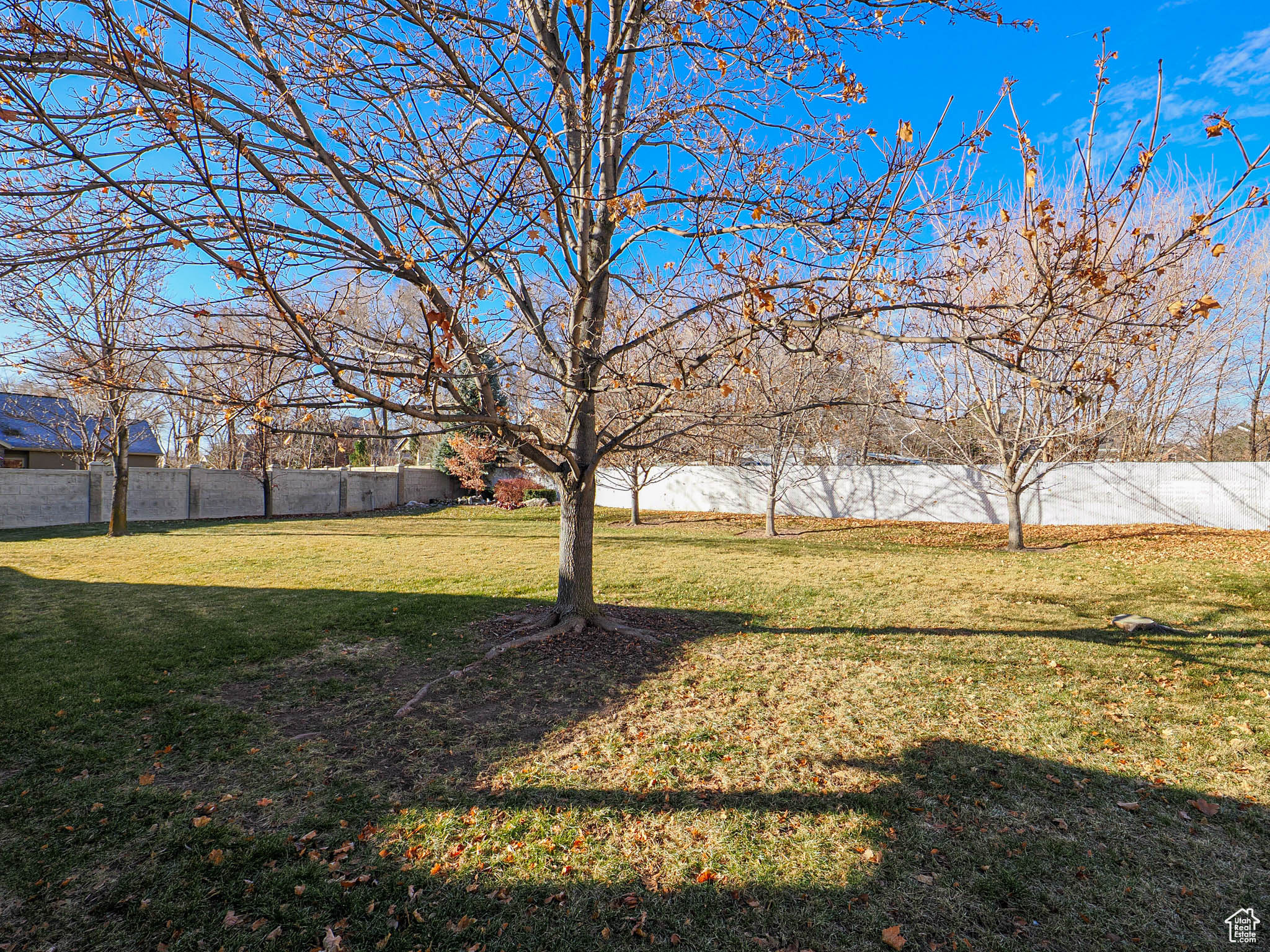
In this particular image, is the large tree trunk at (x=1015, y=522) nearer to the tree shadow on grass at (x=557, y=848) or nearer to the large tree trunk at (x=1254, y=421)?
the tree shadow on grass at (x=557, y=848)

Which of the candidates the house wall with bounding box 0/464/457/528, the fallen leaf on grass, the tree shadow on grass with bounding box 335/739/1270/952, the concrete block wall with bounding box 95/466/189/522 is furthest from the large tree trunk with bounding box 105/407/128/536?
the fallen leaf on grass

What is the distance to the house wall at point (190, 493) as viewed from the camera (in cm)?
1581

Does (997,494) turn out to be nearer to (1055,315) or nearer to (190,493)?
(1055,315)

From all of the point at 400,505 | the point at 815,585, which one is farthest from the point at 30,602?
the point at 400,505

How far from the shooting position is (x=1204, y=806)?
3184mm

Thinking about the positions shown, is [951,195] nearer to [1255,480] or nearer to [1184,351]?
[1255,480]

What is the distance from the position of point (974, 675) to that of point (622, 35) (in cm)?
617

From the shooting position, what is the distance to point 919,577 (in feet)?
30.4

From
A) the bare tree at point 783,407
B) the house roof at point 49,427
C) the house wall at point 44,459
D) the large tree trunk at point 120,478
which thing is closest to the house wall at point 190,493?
the house roof at point 49,427

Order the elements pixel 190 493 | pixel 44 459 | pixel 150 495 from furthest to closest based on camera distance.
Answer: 1. pixel 44 459
2. pixel 190 493
3. pixel 150 495

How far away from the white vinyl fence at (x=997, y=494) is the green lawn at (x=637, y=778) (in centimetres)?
790

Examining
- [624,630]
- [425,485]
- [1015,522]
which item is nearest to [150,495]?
[425,485]

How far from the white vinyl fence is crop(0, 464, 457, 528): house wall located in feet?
33.9

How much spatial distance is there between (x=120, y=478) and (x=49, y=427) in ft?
17.0
